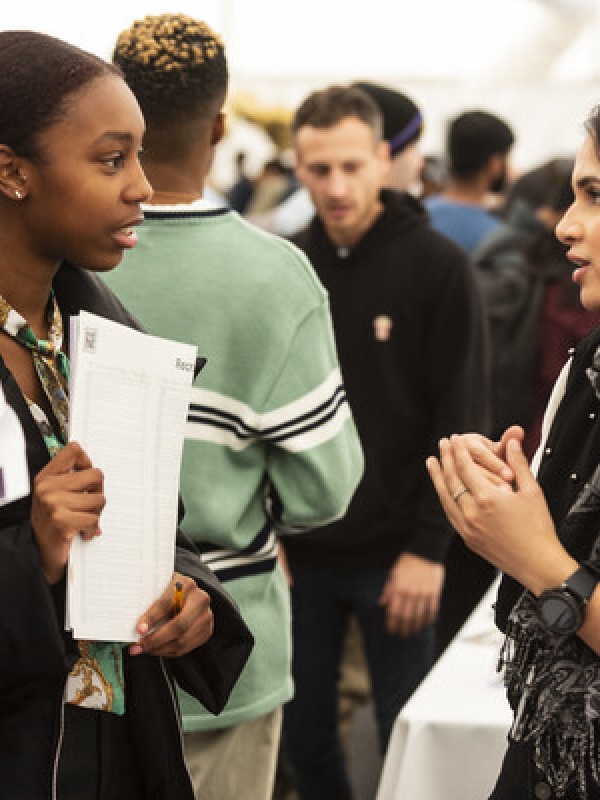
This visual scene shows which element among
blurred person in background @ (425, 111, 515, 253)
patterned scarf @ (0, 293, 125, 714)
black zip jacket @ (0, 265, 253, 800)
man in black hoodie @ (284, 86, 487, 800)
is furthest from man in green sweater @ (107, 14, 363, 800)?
blurred person in background @ (425, 111, 515, 253)

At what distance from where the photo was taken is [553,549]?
4.98 feet

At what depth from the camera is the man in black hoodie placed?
10.1 feet

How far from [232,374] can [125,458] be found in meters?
0.56

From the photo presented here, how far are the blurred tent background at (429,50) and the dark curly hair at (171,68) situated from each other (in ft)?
37.7

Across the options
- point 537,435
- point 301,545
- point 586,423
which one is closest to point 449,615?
point 537,435

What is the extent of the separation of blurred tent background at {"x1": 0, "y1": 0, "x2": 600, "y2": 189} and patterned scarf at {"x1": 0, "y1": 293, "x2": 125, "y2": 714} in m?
12.2

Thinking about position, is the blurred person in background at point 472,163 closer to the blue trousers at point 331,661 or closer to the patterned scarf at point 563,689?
the blue trousers at point 331,661

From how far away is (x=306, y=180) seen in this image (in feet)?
10.7

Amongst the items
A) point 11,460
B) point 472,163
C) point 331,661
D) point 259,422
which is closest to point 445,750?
point 259,422

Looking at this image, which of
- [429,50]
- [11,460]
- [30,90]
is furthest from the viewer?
[429,50]

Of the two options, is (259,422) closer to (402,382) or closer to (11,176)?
(11,176)

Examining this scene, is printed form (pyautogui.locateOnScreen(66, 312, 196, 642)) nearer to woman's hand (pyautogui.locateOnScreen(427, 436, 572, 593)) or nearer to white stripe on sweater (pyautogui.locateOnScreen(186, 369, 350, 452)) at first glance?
woman's hand (pyautogui.locateOnScreen(427, 436, 572, 593))

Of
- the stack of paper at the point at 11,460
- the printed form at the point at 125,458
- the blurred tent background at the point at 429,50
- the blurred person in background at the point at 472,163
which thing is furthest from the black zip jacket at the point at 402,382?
the blurred tent background at the point at 429,50

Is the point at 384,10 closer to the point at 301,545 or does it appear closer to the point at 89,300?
the point at 301,545
